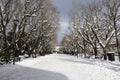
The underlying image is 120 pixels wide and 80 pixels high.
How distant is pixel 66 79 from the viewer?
12188 millimetres

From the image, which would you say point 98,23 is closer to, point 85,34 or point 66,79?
point 85,34

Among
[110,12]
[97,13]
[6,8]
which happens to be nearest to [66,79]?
[6,8]

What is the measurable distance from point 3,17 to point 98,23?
19.6m

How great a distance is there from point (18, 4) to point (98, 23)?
17298mm

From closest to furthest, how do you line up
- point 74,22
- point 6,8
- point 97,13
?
1. point 6,8
2. point 97,13
3. point 74,22

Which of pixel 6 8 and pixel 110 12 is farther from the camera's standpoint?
pixel 110 12

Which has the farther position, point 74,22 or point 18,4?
point 74,22

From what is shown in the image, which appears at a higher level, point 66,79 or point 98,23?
point 98,23

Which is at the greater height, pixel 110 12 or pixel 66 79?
pixel 110 12

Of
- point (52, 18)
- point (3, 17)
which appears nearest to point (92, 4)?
point (52, 18)

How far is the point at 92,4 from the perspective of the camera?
42.5 meters

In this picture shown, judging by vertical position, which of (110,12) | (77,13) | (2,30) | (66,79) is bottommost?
(66,79)

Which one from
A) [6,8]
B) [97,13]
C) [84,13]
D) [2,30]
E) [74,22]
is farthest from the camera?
[74,22]

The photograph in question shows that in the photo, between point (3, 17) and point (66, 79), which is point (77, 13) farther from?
point (66, 79)
